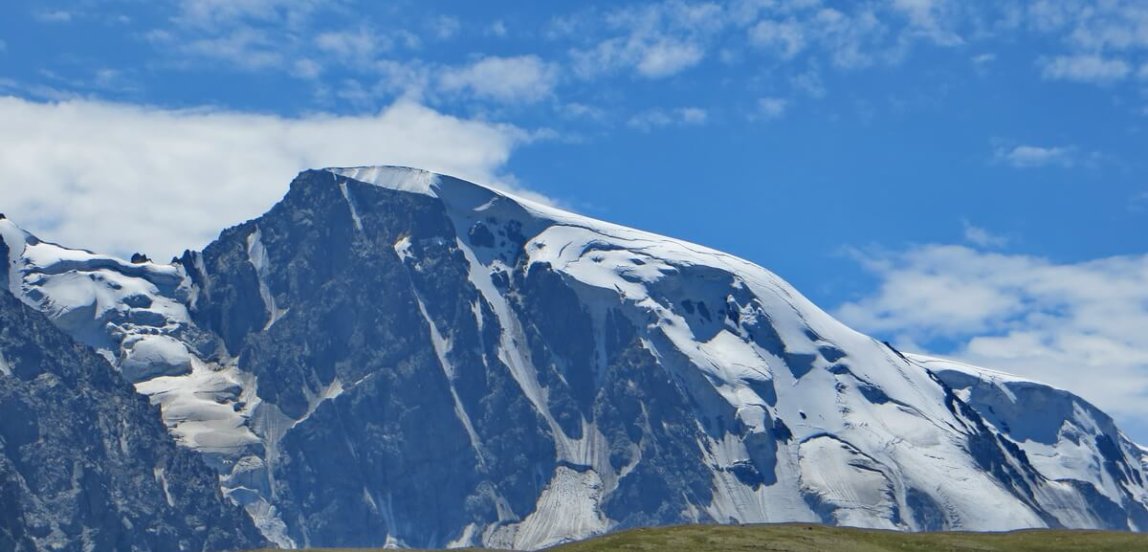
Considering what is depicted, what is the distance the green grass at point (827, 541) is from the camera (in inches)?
6757

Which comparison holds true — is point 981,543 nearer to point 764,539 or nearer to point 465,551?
point 764,539

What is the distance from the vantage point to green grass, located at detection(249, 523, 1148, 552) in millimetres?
171625

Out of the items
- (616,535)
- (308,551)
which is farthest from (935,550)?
(308,551)

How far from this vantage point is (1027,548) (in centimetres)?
17725

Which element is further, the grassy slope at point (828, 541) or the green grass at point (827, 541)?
the grassy slope at point (828, 541)

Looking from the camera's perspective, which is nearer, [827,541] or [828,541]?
[827,541]

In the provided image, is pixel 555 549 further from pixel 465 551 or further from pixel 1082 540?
pixel 1082 540

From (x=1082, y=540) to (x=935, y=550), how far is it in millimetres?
16953

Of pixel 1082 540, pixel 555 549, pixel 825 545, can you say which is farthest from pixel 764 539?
pixel 1082 540

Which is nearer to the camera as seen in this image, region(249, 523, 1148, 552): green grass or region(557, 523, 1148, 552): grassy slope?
region(249, 523, 1148, 552): green grass

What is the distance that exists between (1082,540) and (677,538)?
36732mm

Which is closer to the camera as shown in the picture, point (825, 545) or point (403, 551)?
point (825, 545)

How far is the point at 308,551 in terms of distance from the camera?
181 m

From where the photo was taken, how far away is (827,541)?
6934 inches
